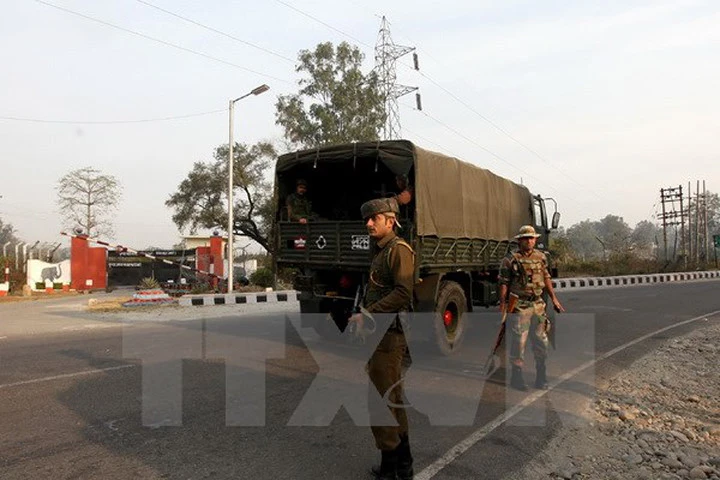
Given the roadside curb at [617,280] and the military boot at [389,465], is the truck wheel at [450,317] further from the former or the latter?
the roadside curb at [617,280]

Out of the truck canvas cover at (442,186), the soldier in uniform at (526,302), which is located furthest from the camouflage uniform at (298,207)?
the soldier in uniform at (526,302)

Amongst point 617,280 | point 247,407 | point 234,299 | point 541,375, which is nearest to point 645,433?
point 541,375

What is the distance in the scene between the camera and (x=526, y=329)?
578 centimetres

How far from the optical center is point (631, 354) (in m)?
7.68

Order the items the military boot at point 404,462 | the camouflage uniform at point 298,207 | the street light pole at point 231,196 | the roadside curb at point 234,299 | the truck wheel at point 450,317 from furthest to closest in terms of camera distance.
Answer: the street light pole at point 231,196, the roadside curb at point 234,299, the camouflage uniform at point 298,207, the truck wheel at point 450,317, the military boot at point 404,462

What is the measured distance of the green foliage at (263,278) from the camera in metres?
20.2

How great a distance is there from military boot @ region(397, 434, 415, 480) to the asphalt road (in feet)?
0.89

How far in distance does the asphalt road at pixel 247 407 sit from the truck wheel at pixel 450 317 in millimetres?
249

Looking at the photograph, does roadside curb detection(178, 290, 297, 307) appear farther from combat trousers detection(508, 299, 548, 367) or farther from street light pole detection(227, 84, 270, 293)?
combat trousers detection(508, 299, 548, 367)

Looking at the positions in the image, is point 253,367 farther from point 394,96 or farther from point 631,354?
point 394,96

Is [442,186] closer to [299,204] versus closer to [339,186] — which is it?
[339,186]

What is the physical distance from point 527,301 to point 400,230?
1.95m

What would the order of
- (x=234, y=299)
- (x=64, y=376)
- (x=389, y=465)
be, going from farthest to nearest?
(x=234, y=299) → (x=64, y=376) → (x=389, y=465)

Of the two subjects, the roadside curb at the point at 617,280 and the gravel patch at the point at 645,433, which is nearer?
the gravel patch at the point at 645,433
